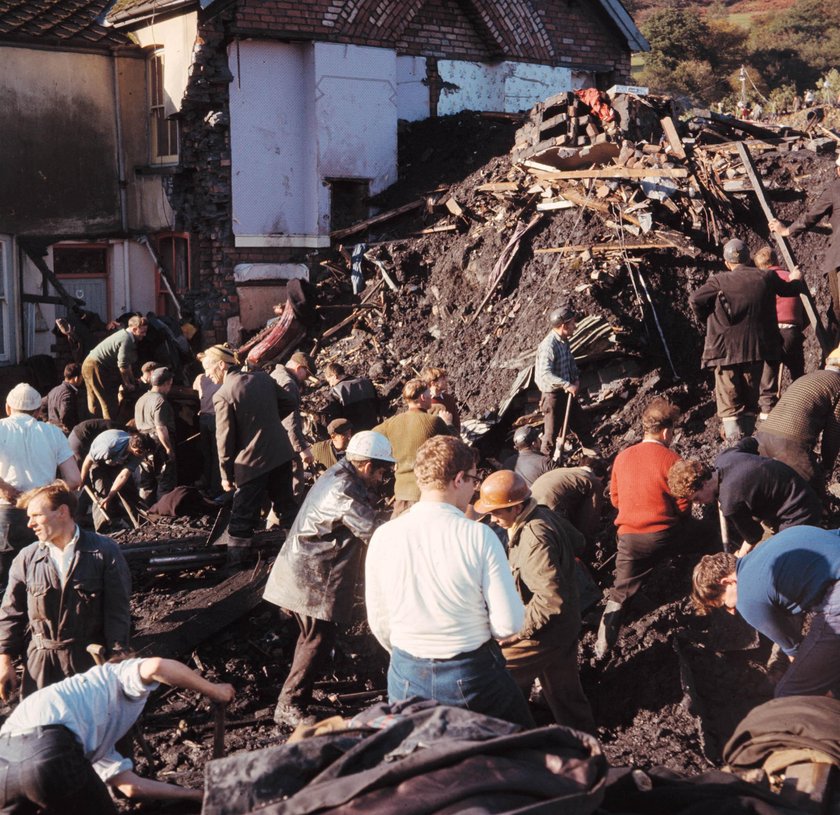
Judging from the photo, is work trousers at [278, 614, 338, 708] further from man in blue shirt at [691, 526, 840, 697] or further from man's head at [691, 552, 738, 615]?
man in blue shirt at [691, 526, 840, 697]

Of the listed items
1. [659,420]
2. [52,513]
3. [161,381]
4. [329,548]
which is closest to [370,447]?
[329,548]

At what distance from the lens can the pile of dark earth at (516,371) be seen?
790 cm

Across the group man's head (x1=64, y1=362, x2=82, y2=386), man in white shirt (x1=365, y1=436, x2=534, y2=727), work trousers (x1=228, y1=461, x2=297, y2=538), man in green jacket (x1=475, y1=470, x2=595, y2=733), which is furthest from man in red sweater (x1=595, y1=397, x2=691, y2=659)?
man's head (x1=64, y1=362, x2=82, y2=386)

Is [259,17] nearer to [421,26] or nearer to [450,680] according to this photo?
[421,26]

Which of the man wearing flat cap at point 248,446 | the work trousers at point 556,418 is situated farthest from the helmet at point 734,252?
the man wearing flat cap at point 248,446

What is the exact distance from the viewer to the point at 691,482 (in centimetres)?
725

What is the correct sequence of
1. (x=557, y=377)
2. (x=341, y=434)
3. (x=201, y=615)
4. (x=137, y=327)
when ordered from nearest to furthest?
(x=201, y=615) < (x=341, y=434) < (x=557, y=377) < (x=137, y=327)

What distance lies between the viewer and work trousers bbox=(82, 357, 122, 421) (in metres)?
13.7

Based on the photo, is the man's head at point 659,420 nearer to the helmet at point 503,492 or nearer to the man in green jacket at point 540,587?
the man in green jacket at point 540,587

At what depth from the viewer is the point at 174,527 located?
11.4 metres

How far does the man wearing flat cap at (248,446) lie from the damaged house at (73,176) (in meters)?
10.3

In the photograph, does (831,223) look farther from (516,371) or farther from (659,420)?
(659,420)

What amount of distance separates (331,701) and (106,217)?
1419 centimetres

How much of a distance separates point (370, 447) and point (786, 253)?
5.97 meters
